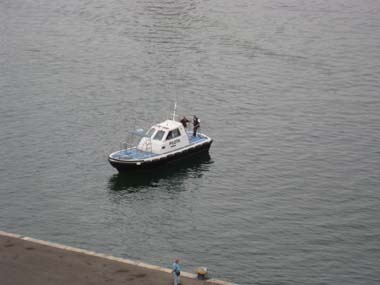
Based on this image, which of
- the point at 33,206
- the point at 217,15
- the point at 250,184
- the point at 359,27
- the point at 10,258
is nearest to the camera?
the point at 10,258

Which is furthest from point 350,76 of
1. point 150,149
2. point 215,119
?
point 150,149

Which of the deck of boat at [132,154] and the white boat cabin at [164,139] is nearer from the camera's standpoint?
the deck of boat at [132,154]

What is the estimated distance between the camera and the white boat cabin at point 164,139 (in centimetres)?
5934

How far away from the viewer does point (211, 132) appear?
68.2 m

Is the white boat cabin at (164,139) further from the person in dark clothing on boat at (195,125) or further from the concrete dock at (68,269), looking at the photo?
the concrete dock at (68,269)

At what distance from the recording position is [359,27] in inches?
4063

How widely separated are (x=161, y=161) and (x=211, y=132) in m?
10.6

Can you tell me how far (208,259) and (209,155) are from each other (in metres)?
18.3

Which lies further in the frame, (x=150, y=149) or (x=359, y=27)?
(x=359, y=27)

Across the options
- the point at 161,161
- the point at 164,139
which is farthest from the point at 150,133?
the point at 161,161

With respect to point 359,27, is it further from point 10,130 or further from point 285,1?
point 10,130

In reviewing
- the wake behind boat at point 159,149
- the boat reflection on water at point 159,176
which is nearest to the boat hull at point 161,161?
the wake behind boat at point 159,149

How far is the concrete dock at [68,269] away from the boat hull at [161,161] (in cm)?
1702

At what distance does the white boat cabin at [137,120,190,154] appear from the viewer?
59344 mm
